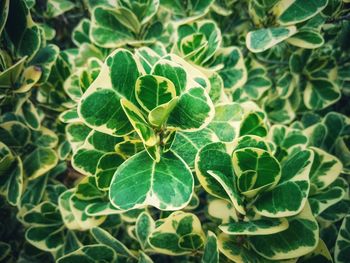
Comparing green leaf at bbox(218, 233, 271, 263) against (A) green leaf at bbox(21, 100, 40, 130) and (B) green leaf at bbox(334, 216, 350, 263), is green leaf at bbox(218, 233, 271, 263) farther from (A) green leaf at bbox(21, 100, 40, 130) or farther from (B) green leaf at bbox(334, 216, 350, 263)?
(A) green leaf at bbox(21, 100, 40, 130)

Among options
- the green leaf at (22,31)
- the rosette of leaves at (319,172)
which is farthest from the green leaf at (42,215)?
the rosette of leaves at (319,172)

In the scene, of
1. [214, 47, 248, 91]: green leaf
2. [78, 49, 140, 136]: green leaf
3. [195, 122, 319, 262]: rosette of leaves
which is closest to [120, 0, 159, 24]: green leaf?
[214, 47, 248, 91]: green leaf

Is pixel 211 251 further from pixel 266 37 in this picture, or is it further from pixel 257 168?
pixel 266 37

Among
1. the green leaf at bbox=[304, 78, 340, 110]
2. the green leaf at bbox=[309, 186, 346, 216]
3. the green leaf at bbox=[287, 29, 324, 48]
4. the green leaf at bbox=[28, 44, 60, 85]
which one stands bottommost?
the green leaf at bbox=[309, 186, 346, 216]

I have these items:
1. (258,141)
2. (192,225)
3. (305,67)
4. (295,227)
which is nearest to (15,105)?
(192,225)

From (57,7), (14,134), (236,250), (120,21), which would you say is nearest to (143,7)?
(120,21)

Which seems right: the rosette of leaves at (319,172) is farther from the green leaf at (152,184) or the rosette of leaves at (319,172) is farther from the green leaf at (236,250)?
the green leaf at (152,184)
